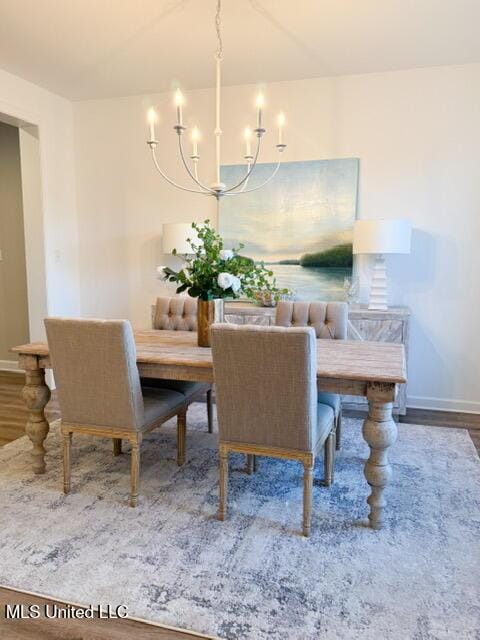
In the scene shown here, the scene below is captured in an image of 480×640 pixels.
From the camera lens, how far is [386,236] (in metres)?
3.56

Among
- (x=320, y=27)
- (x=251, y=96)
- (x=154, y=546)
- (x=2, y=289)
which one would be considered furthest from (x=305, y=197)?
(x=2, y=289)

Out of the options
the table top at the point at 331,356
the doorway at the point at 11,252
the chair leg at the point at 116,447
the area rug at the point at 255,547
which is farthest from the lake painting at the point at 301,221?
the doorway at the point at 11,252

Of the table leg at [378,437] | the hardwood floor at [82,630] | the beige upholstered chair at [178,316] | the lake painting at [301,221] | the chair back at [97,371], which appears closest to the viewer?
the hardwood floor at [82,630]

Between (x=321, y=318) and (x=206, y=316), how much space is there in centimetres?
83

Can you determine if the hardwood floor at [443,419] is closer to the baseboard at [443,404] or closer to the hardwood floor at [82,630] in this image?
the baseboard at [443,404]

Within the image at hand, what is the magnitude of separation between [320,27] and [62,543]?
3407 millimetres

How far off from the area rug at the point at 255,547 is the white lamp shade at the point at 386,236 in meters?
1.57

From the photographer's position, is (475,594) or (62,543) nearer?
(475,594)

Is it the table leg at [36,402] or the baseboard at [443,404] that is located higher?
the table leg at [36,402]

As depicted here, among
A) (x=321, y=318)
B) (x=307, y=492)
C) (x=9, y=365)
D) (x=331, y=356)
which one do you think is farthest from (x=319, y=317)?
(x=9, y=365)

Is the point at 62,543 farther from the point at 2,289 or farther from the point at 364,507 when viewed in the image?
the point at 2,289

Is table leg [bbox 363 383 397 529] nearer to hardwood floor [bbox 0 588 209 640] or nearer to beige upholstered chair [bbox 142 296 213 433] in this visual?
hardwood floor [bbox 0 588 209 640]

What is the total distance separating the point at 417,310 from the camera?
399cm

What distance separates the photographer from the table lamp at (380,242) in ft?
11.7
